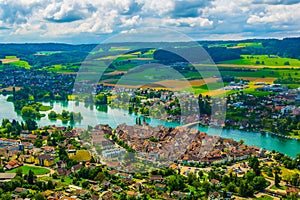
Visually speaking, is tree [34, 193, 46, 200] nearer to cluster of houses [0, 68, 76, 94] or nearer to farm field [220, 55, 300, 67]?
cluster of houses [0, 68, 76, 94]

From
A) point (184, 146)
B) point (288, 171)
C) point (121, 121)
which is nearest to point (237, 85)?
point (121, 121)

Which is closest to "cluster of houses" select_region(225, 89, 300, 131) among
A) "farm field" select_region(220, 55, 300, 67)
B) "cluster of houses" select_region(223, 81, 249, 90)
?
"cluster of houses" select_region(223, 81, 249, 90)

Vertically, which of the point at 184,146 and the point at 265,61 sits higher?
the point at 265,61

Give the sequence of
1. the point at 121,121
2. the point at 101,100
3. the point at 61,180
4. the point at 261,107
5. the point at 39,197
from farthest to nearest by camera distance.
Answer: the point at 101,100 → the point at 261,107 → the point at 121,121 → the point at 61,180 → the point at 39,197

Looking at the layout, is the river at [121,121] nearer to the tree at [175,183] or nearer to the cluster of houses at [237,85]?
the tree at [175,183]

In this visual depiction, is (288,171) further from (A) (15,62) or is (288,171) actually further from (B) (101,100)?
(A) (15,62)

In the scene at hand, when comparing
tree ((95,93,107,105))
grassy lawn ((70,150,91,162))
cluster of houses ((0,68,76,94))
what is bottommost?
grassy lawn ((70,150,91,162))

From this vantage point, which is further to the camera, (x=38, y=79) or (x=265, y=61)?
(x=265, y=61)

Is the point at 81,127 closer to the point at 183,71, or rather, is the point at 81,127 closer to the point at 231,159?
the point at 231,159

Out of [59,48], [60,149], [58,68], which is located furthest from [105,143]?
[59,48]
